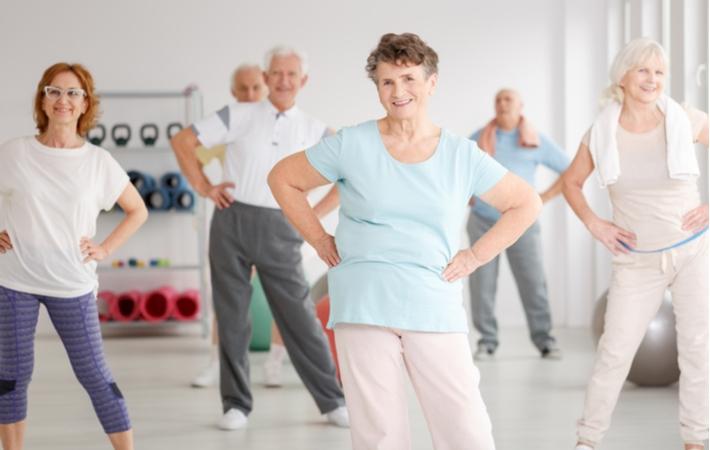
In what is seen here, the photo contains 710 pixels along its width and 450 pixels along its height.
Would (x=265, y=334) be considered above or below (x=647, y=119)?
below

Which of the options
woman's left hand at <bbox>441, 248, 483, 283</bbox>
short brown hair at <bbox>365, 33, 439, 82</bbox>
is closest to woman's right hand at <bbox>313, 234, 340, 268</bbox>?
woman's left hand at <bbox>441, 248, 483, 283</bbox>

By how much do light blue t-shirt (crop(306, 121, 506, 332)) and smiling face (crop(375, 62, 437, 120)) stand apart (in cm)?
9

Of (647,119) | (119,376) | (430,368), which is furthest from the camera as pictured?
(119,376)

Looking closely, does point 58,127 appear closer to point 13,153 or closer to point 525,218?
point 13,153

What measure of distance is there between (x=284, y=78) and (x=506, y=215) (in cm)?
195

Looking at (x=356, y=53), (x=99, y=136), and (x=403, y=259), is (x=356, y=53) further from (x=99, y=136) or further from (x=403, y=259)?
(x=403, y=259)

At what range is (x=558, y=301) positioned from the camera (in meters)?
8.86

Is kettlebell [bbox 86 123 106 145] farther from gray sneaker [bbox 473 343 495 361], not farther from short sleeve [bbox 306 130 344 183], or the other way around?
short sleeve [bbox 306 130 344 183]

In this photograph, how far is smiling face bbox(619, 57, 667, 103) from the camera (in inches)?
150

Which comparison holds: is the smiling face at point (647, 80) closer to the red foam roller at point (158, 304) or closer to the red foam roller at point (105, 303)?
the red foam roller at point (158, 304)

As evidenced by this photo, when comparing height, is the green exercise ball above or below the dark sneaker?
above

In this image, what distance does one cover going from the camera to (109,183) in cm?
371

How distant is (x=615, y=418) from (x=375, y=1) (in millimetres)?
4691

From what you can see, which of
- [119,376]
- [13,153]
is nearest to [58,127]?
[13,153]
